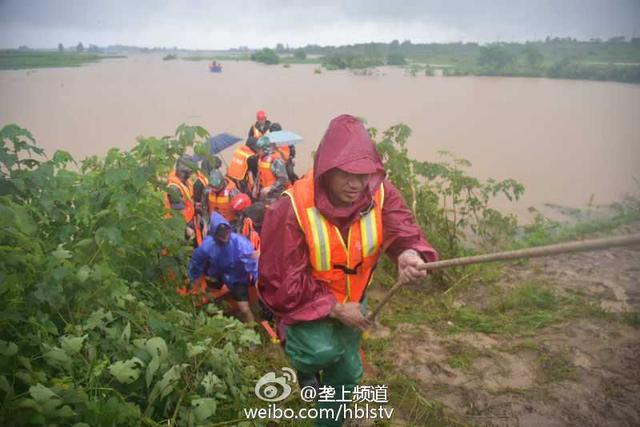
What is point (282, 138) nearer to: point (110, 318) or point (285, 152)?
point (285, 152)

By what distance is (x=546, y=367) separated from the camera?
3.51 metres

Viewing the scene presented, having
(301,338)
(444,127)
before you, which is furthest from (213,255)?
(444,127)

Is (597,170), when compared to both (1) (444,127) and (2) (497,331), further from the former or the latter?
(2) (497,331)

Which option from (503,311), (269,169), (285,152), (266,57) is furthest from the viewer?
(266,57)

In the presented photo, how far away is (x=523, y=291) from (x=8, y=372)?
411 centimetres

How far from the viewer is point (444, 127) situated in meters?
16.2

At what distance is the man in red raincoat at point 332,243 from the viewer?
6.91ft

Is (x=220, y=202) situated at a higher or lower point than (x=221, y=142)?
lower

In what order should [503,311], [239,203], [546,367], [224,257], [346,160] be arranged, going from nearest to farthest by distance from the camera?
1. [346,160]
2. [546,367]
3. [224,257]
4. [503,311]
5. [239,203]

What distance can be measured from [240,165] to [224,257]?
352 centimetres

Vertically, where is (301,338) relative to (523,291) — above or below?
above

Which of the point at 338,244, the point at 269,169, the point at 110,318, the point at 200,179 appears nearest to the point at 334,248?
the point at 338,244

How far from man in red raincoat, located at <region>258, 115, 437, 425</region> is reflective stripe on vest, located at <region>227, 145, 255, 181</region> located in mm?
4835

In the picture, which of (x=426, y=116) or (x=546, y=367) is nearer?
(x=546, y=367)
